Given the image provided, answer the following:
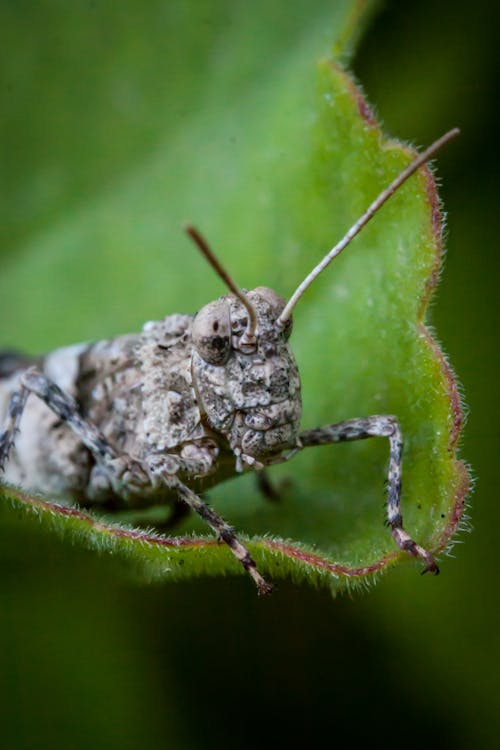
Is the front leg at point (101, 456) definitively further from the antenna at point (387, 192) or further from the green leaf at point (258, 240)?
the antenna at point (387, 192)

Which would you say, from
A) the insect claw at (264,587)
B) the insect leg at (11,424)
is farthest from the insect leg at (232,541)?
the insect leg at (11,424)

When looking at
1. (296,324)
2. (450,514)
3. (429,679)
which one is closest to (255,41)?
(296,324)

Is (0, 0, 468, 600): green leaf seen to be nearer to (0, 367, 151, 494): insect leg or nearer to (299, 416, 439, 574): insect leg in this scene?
(299, 416, 439, 574): insect leg

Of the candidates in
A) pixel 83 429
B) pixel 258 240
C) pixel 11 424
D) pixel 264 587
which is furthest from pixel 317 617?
pixel 258 240

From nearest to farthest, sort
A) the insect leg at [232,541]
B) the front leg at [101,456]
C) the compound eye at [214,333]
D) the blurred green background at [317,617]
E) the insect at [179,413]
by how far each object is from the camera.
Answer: the insect leg at [232,541]
the insect at [179,413]
the compound eye at [214,333]
the blurred green background at [317,617]
the front leg at [101,456]

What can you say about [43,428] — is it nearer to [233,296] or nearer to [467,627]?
[233,296]

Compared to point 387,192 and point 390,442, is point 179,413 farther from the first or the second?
point 387,192

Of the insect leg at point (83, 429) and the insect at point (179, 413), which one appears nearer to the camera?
the insect at point (179, 413)
